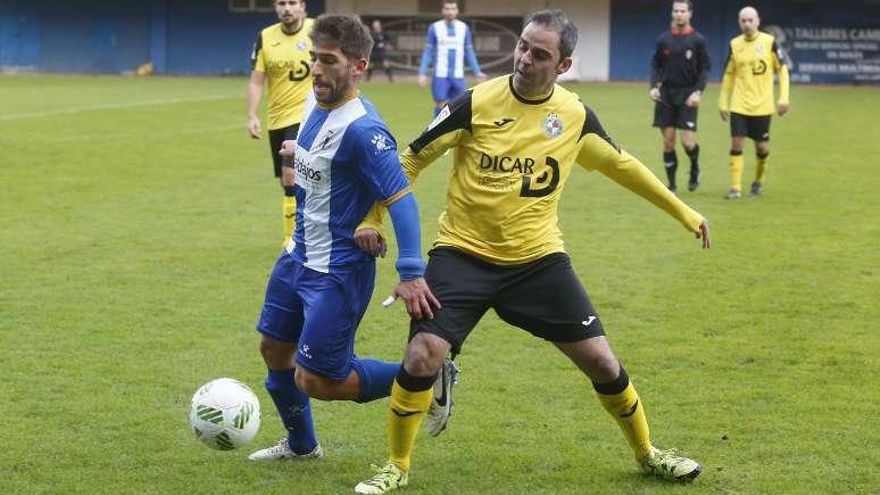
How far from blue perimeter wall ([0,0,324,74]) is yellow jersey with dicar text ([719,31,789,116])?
35.8m

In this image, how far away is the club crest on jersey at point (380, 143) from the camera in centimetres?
567

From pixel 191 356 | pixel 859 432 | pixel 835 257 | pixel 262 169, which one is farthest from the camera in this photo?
pixel 262 169

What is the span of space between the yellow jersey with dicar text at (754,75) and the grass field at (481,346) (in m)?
1.19

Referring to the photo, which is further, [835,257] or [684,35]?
[684,35]

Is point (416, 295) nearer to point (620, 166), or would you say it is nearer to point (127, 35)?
point (620, 166)

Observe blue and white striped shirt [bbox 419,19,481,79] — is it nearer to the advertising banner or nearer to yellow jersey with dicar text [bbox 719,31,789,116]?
yellow jersey with dicar text [bbox 719,31,789,116]

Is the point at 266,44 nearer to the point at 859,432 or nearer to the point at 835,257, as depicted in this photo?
the point at 835,257

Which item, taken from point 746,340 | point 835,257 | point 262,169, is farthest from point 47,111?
point 746,340

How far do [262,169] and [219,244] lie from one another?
6691 mm

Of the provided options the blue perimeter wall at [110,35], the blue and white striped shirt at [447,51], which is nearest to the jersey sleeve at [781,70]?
the blue and white striped shirt at [447,51]

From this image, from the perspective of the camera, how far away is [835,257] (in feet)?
41.8

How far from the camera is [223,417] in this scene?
6.01m

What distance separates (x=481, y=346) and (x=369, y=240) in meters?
3.40

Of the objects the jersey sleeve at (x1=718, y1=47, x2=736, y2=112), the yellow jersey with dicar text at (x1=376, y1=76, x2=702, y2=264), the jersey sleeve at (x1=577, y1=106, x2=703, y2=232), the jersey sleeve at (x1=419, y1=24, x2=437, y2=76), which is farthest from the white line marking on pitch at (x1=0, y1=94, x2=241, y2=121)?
the jersey sleeve at (x1=577, y1=106, x2=703, y2=232)
